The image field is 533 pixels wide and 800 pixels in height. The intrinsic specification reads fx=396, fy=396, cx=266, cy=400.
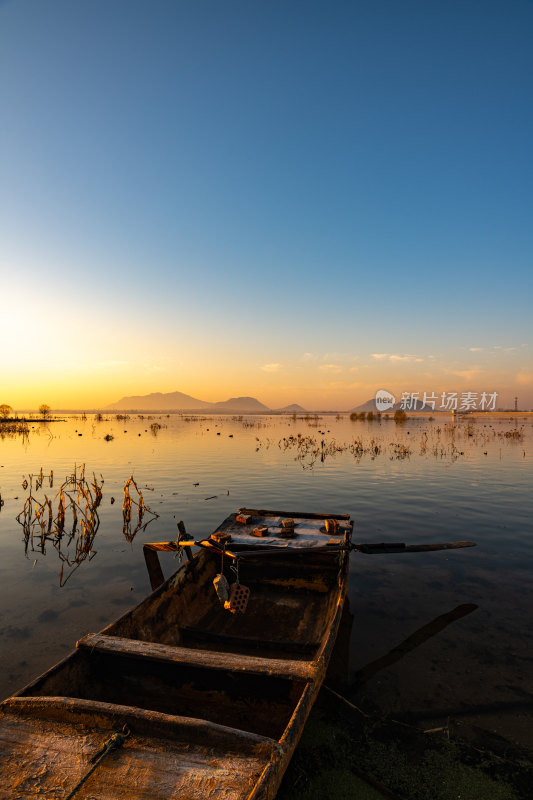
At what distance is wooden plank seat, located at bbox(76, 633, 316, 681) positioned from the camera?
3.91 metres

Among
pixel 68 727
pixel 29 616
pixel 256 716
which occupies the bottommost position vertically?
pixel 29 616

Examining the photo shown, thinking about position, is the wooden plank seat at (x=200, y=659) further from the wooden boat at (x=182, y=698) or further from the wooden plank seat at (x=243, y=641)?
the wooden plank seat at (x=243, y=641)

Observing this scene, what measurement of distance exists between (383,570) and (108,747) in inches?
290

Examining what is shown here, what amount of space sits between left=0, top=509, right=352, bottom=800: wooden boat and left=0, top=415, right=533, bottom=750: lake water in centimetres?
133

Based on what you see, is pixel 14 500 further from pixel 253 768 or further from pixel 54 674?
pixel 253 768

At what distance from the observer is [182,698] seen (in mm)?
4402

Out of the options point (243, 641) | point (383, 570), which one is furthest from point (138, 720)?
point (383, 570)

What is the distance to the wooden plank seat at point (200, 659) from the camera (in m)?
3.91

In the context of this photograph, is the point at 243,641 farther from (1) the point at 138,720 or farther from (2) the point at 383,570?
(2) the point at 383,570

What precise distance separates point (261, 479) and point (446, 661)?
13672 mm

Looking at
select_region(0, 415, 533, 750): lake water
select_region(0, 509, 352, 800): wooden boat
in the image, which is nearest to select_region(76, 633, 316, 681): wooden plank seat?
select_region(0, 509, 352, 800): wooden boat

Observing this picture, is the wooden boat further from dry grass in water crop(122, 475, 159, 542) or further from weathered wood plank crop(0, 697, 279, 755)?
dry grass in water crop(122, 475, 159, 542)

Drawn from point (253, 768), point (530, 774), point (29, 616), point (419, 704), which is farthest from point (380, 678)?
point (29, 616)

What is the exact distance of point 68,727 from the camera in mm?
3422
